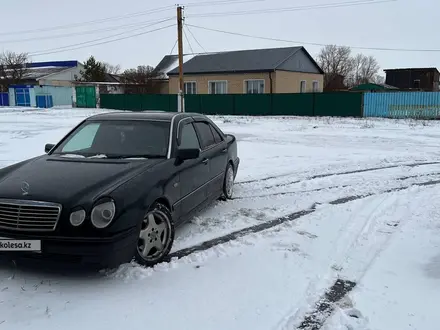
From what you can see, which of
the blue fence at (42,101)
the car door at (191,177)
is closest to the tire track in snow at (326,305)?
the car door at (191,177)

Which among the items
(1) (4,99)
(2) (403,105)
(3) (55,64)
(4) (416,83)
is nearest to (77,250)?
(2) (403,105)

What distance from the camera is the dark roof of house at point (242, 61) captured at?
3741 centimetres

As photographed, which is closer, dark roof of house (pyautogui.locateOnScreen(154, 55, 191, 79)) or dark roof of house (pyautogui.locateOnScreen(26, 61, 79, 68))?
dark roof of house (pyautogui.locateOnScreen(154, 55, 191, 79))

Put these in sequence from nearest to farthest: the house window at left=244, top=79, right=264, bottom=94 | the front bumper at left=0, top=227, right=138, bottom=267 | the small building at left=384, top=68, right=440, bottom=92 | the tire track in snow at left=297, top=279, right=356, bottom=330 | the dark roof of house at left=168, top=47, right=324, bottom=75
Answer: the tire track in snow at left=297, top=279, right=356, bottom=330, the front bumper at left=0, top=227, right=138, bottom=267, the dark roof of house at left=168, top=47, right=324, bottom=75, the house window at left=244, top=79, right=264, bottom=94, the small building at left=384, top=68, right=440, bottom=92

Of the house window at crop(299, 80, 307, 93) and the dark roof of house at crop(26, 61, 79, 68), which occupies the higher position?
the dark roof of house at crop(26, 61, 79, 68)

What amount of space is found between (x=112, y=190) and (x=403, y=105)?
89.7 feet

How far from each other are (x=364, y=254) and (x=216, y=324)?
2.13 m

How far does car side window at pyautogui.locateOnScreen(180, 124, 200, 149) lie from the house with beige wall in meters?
31.5

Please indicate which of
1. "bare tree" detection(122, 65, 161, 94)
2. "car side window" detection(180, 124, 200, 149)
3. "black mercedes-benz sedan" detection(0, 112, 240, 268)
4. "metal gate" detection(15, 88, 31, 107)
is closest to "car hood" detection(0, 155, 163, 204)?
"black mercedes-benz sedan" detection(0, 112, 240, 268)

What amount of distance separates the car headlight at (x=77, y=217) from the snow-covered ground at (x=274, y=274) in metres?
0.60

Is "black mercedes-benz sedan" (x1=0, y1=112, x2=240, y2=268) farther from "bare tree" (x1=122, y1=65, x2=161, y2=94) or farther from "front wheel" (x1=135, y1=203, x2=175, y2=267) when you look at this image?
"bare tree" (x1=122, y1=65, x2=161, y2=94)

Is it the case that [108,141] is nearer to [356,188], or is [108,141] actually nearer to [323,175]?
[356,188]

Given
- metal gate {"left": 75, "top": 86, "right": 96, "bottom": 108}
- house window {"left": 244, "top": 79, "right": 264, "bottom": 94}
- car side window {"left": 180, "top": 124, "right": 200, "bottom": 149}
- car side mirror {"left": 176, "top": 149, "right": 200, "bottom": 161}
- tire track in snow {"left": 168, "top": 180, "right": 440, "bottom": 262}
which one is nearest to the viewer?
tire track in snow {"left": 168, "top": 180, "right": 440, "bottom": 262}

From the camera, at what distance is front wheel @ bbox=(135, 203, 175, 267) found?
4191 mm
